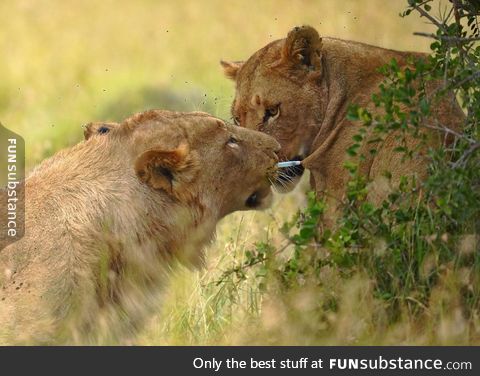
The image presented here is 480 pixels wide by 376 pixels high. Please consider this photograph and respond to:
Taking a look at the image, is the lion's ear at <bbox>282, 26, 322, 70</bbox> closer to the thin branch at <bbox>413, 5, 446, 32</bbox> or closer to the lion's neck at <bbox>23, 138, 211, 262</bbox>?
the thin branch at <bbox>413, 5, 446, 32</bbox>

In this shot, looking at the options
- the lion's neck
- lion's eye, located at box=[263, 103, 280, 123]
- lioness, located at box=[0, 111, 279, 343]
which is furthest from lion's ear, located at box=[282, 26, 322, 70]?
the lion's neck

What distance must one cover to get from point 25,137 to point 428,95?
6.16 meters

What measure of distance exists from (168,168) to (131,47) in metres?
10.6

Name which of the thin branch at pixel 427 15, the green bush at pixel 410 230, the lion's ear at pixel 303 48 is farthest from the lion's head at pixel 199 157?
the thin branch at pixel 427 15

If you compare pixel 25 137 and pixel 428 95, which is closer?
pixel 428 95

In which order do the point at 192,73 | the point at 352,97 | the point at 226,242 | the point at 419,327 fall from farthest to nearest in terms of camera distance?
the point at 192,73 → the point at 226,242 → the point at 352,97 → the point at 419,327

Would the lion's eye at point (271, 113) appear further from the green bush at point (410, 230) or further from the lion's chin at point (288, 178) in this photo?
the green bush at point (410, 230)

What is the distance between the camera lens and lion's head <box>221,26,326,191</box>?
6.08 metres

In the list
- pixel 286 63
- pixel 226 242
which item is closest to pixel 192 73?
pixel 226 242

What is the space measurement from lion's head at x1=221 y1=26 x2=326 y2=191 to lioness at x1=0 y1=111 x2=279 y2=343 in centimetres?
59

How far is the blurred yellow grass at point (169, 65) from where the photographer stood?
5809mm

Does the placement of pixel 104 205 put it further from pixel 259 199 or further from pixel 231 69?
pixel 231 69

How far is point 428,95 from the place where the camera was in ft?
18.5

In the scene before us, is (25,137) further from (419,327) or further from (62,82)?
(419,327)
